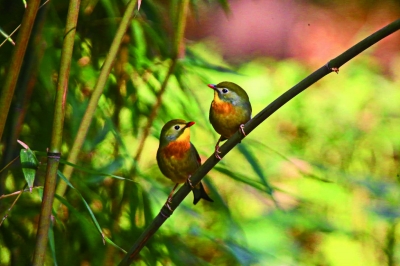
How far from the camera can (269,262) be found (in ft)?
3.91

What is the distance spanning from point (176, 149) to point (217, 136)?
0.50 m

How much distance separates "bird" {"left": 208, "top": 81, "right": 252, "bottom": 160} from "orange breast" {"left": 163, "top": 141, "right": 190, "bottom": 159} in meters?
0.07

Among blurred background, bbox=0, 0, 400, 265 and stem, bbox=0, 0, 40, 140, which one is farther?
blurred background, bbox=0, 0, 400, 265

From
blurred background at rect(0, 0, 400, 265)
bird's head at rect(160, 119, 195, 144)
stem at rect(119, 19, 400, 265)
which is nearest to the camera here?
stem at rect(119, 19, 400, 265)

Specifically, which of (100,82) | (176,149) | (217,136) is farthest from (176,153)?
(217,136)

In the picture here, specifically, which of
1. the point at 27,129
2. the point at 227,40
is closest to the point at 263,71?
the point at 227,40

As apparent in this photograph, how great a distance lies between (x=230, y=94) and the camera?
1.86 feet

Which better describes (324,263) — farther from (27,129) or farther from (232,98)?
(232,98)

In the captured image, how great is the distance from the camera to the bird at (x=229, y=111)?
557 mm

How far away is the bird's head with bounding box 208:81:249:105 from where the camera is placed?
564mm

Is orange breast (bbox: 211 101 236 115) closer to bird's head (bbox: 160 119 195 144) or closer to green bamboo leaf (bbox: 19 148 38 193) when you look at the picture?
bird's head (bbox: 160 119 195 144)

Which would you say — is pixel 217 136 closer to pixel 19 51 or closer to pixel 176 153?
pixel 176 153

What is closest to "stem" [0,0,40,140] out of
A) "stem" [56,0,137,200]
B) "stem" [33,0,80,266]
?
"stem" [33,0,80,266]

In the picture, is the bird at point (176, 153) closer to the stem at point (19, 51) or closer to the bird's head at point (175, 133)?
the bird's head at point (175, 133)
